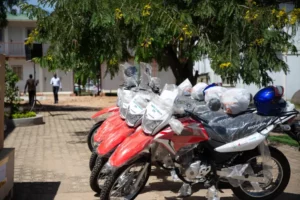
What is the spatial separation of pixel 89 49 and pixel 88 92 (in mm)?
26442

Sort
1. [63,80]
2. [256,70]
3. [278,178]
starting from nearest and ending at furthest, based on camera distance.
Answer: [278,178] → [256,70] → [63,80]

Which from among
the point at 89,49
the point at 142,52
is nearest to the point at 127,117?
the point at 142,52

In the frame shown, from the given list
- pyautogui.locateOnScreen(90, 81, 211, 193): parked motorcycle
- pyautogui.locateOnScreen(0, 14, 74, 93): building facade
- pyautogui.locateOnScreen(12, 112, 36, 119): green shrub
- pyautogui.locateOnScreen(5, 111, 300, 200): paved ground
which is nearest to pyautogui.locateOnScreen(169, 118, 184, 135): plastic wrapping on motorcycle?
pyautogui.locateOnScreen(90, 81, 211, 193): parked motorcycle

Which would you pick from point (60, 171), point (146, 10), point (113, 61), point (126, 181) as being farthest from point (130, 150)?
point (113, 61)

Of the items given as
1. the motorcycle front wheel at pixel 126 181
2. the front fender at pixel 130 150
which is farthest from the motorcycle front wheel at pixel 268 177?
the front fender at pixel 130 150

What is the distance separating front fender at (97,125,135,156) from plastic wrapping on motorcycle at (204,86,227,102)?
3.62 ft

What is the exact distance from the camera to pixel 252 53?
825 centimetres

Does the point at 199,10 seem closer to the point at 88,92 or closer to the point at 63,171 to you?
the point at 63,171

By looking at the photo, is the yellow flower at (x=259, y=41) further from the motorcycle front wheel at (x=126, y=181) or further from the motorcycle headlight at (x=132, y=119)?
the motorcycle front wheel at (x=126, y=181)

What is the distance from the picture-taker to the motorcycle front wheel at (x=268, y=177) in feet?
18.4

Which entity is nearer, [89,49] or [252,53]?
[252,53]

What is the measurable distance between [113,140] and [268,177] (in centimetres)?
197

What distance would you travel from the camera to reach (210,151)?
216 inches

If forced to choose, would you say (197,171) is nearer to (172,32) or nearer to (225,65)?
(225,65)
